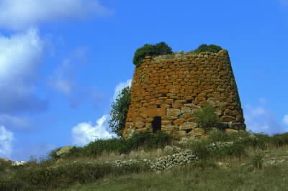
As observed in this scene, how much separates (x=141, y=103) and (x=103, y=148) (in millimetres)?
3743

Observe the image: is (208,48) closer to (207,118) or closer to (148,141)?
(207,118)

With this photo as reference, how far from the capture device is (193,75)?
30953 millimetres

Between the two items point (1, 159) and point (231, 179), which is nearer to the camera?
point (231, 179)

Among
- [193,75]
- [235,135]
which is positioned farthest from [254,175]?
[193,75]

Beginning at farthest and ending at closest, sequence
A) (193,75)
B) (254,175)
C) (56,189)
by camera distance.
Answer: (193,75), (56,189), (254,175)

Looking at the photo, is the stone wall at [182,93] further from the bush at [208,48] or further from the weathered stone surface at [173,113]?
the bush at [208,48]

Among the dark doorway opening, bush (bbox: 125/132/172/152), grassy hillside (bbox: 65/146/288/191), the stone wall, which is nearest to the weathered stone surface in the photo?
the stone wall

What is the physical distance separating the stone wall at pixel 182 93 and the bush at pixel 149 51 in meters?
0.59

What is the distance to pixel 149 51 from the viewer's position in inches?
1280

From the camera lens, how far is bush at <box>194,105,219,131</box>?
29.5 metres

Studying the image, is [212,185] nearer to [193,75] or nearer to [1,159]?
[193,75]

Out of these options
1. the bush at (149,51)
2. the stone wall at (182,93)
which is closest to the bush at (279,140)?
the stone wall at (182,93)

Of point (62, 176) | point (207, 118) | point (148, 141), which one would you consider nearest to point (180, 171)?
point (62, 176)

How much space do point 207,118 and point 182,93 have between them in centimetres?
198
